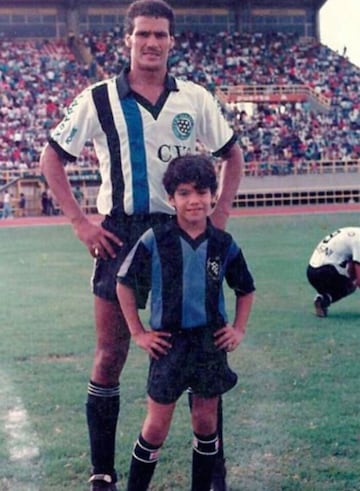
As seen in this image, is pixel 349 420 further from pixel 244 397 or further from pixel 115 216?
pixel 115 216

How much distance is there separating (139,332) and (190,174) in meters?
0.64

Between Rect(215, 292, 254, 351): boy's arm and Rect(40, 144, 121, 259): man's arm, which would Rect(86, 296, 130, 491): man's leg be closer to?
Rect(40, 144, 121, 259): man's arm

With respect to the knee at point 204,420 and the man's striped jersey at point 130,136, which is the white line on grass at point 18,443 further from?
the man's striped jersey at point 130,136

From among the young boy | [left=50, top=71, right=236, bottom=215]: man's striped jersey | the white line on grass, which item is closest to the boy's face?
the young boy

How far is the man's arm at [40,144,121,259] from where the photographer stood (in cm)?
356

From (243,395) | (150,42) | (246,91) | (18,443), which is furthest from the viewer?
(246,91)

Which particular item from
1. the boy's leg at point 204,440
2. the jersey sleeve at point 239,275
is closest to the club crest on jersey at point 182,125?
the jersey sleeve at point 239,275

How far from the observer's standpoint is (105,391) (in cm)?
371

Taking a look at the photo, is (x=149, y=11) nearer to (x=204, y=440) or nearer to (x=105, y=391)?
(x=105, y=391)

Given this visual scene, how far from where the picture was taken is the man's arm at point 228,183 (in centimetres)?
366

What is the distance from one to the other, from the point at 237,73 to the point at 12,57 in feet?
32.9

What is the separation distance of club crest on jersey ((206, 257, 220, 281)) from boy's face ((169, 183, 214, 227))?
158 millimetres

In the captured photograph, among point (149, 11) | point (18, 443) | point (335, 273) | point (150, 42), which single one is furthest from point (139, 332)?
point (335, 273)

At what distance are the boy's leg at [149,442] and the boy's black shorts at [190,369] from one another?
0.18ft
